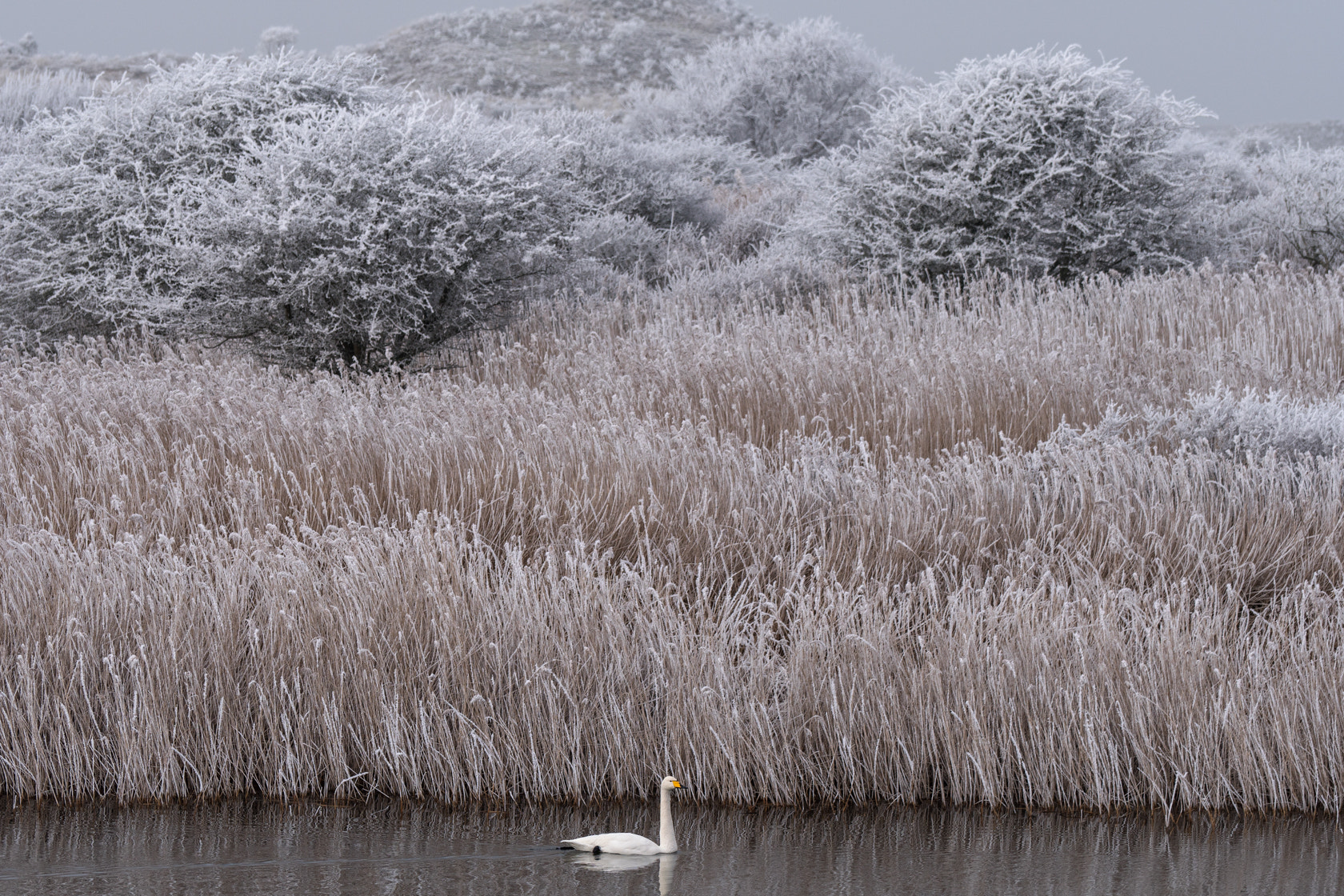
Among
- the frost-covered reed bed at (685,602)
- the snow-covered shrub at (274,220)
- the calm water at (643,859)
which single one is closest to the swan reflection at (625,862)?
the calm water at (643,859)

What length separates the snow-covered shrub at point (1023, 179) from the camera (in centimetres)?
1186

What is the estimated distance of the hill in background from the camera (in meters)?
41.5

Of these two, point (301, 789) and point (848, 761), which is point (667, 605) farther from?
point (301, 789)

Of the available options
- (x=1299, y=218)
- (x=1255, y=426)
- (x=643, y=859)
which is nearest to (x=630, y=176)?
(x=1299, y=218)

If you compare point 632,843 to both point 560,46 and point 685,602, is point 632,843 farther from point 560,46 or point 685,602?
point 560,46

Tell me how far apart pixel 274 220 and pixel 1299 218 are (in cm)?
1075

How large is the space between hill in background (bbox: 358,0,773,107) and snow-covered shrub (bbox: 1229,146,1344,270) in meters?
25.1

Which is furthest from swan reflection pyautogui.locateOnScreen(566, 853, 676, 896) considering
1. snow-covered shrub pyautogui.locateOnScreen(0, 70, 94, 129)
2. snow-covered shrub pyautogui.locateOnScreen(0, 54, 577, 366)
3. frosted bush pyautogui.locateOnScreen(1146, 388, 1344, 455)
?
snow-covered shrub pyautogui.locateOnScreen(0, 70, 94, 129)

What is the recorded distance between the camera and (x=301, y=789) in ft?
13.0

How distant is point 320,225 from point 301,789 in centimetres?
655

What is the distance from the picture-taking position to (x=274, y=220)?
30.6 ft

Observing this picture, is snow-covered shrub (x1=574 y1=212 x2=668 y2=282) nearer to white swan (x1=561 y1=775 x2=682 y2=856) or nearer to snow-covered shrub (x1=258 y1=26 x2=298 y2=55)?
white swan (x1=561 y1=775 x2=682 y2=856)

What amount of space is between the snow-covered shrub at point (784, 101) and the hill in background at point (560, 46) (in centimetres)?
1107

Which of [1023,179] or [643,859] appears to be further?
[1023,179]
